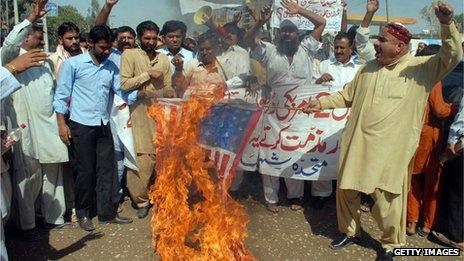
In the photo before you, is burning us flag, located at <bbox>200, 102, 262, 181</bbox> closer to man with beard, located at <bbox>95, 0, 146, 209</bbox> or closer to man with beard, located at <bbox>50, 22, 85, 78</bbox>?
man with beard, located at <bbox>95, 0, 146, 209</bbox>

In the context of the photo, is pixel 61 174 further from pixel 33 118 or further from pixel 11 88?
pixel 11 88

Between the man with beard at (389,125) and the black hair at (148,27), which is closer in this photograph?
the man with beard at (389,125)

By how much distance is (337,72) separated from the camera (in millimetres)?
5145

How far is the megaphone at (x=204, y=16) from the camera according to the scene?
370 centimetres

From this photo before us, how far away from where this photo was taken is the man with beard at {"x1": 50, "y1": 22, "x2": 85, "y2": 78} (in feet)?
15.3

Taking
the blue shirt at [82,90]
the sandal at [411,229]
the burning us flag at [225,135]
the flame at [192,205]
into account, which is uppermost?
the blue shirt at [82,90]

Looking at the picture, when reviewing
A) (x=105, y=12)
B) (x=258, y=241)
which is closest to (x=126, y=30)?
(x=105, y=12)

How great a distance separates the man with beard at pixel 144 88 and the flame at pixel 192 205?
984 millimetres

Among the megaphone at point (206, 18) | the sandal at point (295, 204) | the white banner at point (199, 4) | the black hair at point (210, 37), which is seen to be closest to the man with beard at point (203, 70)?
the black hair at point (210, 37)

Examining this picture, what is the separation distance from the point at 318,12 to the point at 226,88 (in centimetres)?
278

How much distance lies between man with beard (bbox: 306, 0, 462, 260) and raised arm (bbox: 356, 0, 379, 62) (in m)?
0.81

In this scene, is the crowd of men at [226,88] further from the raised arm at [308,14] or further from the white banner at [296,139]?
the raised arm at [308,14]

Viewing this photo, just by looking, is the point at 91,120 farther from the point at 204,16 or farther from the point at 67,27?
the point at 204,16

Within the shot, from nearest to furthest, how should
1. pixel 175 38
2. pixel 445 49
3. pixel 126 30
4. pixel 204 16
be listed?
1. pixel 445 49
2. pixel 204 16
3. pixel 175 38
4. pixel 126 30
